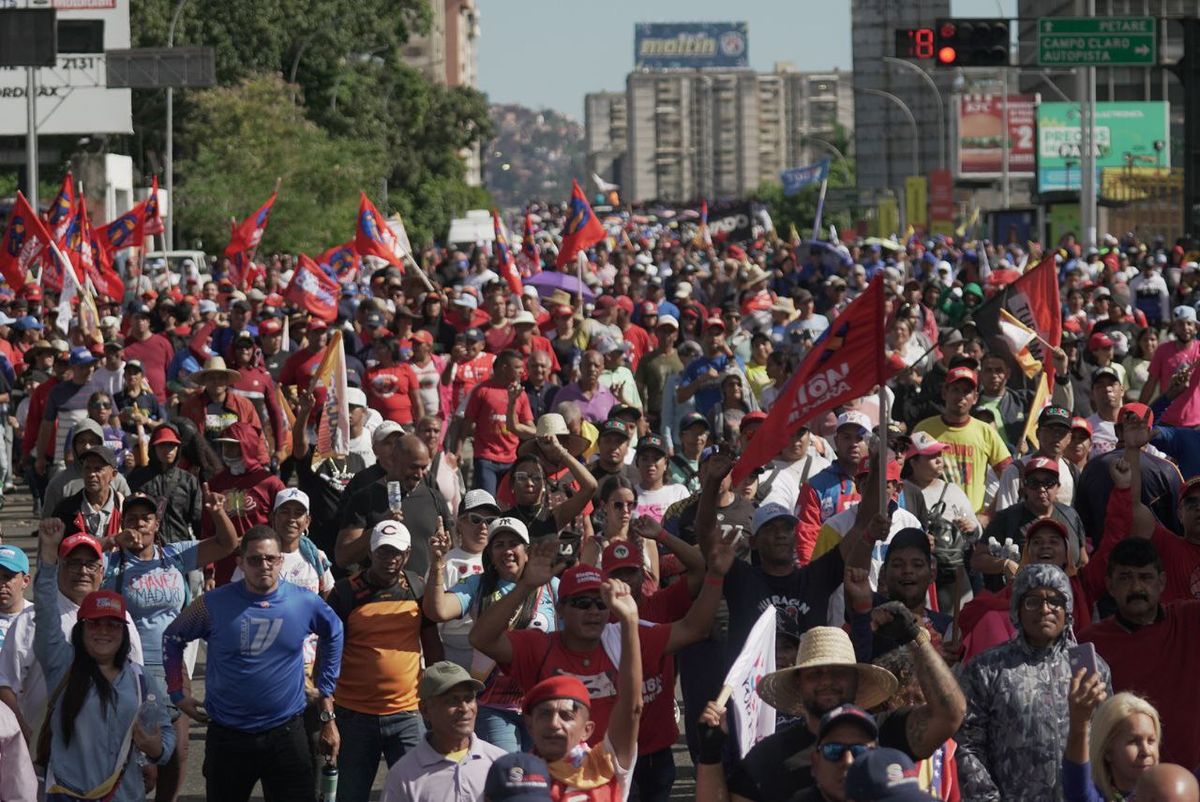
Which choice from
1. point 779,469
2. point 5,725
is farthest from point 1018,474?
point 5,725

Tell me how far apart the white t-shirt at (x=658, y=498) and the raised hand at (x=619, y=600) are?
3.55 metres

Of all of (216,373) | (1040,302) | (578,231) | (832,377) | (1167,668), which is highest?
(578,231)

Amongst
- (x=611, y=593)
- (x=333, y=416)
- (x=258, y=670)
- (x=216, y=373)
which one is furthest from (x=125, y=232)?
(x=611, y=593)

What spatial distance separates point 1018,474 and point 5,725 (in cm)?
516

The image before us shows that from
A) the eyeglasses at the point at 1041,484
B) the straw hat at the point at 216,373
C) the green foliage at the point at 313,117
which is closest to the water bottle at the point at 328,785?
the eyeglasses at the point at 1041,484

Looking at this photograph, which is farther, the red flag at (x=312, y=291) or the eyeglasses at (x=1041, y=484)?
the red flag at (x=312, y=291)

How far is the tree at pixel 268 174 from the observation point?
5250cm

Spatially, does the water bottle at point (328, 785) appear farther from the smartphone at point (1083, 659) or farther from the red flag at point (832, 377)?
the smartphone at point (1083, 659)

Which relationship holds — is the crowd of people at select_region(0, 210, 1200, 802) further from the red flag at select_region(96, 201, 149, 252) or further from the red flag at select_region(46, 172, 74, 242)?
the red flag at select_region(96, 201, 149, 252)

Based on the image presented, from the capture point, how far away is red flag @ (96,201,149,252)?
2828cm

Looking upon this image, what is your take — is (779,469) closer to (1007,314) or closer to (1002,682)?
(1007,314)

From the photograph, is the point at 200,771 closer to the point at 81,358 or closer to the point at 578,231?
the point at 81,358

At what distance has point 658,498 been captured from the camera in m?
11.0

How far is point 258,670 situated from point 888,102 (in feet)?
495
